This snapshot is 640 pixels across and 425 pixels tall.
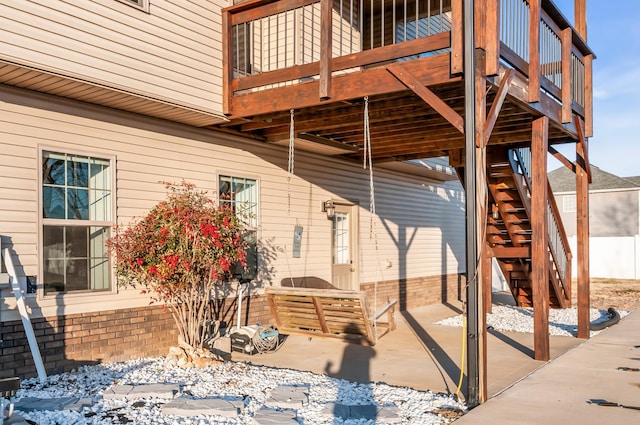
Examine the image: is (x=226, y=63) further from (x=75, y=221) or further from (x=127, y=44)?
(x=75, y=221)

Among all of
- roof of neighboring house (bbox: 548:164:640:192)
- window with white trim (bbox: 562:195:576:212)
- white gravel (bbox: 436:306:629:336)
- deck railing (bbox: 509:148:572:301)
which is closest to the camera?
white gravel (bbox: 436:306:629:336)

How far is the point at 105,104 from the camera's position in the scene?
22.1 feet

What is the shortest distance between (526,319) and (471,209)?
6.44 meters

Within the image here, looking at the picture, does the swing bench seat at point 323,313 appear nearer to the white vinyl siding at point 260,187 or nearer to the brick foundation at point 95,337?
the brick foundation at point 95,337

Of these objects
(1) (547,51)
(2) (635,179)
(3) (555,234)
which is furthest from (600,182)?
(1) (547,51)

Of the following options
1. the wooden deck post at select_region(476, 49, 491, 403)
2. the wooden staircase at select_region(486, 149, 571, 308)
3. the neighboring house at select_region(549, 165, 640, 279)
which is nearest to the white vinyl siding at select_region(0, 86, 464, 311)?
Result: the wooden staircase at select_region(486, 149, 571, 308)

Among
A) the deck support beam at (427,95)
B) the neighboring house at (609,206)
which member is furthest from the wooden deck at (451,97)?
the neighboring house at (609,206)

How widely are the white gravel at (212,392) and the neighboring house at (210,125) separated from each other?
549 millimetres

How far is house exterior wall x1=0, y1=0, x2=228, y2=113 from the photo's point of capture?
551 cm

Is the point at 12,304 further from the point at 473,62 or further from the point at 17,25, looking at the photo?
the point at 473,62

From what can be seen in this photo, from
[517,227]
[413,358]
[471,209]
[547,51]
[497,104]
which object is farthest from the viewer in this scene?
[517,227]

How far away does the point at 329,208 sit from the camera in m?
10.3

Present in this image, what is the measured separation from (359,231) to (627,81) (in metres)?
24.9

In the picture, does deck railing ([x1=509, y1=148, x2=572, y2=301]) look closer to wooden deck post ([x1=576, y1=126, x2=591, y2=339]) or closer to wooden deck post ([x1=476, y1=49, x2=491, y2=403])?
wooden deck post ([x1=576, y1=126, x2=591, y2=339])
